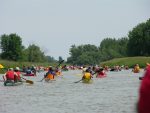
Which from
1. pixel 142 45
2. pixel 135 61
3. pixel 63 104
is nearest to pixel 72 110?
pixel 63 104

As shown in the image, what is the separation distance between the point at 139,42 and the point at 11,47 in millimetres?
33954

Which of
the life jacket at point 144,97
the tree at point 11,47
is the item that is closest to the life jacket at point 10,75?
the life jacket at point 144,97

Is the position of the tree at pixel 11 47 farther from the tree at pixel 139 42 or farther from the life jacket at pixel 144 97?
the life jacket at pixel 144 97

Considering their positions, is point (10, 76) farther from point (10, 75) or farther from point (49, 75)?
point (49, 75)

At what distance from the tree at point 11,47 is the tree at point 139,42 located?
30.0 m

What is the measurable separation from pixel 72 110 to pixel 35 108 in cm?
172

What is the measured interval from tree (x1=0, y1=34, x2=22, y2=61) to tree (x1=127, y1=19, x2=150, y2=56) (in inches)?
1179

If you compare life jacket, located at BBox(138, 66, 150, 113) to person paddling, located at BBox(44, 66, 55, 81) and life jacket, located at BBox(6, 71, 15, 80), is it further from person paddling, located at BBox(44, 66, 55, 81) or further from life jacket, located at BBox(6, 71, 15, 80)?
person paddling, located at BBox(44, 66, 55, 81)

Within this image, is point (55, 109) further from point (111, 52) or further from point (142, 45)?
point (111, 52)

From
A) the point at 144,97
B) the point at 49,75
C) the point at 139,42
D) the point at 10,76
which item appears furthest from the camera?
the point at 139,42

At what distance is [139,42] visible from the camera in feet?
421

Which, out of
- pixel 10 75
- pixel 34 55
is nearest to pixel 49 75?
pixel 10 75

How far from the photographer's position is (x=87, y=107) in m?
19.0

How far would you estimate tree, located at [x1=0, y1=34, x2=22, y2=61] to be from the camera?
128 meters
